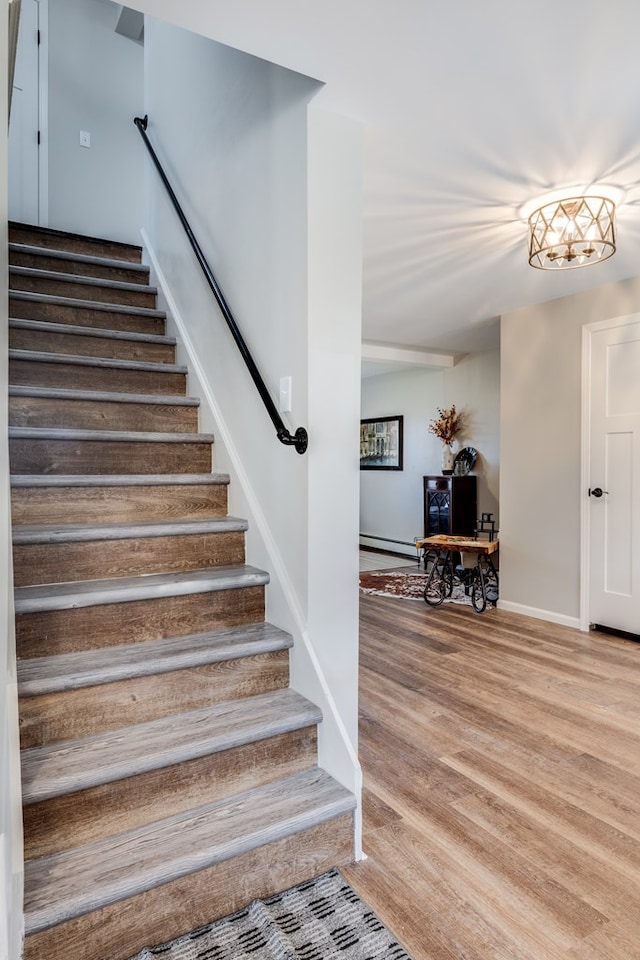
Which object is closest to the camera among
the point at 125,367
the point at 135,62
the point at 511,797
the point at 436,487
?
the point at 511,797

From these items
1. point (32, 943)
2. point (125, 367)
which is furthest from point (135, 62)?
point (32, 943)

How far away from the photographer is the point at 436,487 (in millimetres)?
6066

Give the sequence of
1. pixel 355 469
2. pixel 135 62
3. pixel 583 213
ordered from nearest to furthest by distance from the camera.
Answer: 1. pixel 355 469
2. pixel 583 213
3. pixel 135 62

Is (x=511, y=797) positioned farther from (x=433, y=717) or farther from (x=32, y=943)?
(x=32, y=943)

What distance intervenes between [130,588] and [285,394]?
0.79m

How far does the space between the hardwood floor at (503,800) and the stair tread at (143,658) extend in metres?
0.68

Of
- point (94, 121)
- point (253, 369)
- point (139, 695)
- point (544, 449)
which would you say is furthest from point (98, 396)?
point (544, 449)

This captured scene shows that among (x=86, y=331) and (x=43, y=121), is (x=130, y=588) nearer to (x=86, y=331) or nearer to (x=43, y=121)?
(x=86, y=331)

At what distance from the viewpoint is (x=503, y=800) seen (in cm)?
195

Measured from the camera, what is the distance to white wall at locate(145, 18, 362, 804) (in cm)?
176

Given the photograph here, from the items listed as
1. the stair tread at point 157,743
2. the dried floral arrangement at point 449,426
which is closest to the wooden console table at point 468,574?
the dried floral arrangement at point 449,426

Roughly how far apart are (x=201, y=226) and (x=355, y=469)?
1630 mm

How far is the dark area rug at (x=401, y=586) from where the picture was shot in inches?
194

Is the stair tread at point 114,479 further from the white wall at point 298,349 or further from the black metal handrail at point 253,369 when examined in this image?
the black metal handrail at point 253,369
